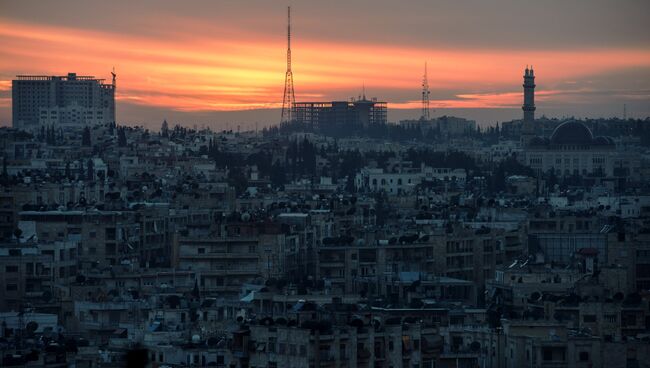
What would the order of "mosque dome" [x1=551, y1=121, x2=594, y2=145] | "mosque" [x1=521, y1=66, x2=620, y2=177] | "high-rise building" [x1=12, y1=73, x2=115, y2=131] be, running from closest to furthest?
1. "mosque" [x1=521, y1=66, x2=620, y2=177]
2. "mosque dome" [x1=551, y1=121, x2=594, y2=145]
3. "high-rise building" [x1=12, y1=73, x2=115, y2=131]

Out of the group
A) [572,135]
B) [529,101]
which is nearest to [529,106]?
[529,101]

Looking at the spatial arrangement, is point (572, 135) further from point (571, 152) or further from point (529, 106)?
point (529, 106)

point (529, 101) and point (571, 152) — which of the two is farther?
point (529, 101)

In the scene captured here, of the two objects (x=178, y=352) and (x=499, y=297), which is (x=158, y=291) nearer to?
(x=499, y=297)

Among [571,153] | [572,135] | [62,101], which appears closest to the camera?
[571,153]

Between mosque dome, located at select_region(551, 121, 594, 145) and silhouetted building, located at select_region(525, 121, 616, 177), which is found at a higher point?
mosque dome, located at select_region(551, 121, 594, 145)

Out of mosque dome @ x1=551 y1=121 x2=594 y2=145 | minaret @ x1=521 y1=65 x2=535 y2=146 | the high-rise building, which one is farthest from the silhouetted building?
the high-rise building

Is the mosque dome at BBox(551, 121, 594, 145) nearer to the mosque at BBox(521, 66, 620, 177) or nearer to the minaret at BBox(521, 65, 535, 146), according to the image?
the mosque at BBox(521, 66, 620, 177)
